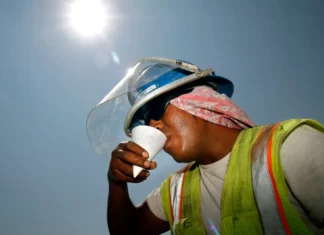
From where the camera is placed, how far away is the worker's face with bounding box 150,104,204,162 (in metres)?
2.09

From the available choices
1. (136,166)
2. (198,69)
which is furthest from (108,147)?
(198,69)

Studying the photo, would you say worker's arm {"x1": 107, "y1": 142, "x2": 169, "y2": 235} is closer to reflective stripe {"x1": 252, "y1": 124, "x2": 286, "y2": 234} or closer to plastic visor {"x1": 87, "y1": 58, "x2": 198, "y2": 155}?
plastic visor {"x1": 87, "y1": 58, "x2": 198, "y2": 155}

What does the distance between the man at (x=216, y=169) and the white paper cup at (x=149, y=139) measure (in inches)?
2.5

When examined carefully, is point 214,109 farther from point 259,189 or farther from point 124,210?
point 124,210

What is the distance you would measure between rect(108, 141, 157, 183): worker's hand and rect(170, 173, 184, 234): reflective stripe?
30.2 inches

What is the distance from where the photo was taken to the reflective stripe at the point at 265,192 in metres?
1.46

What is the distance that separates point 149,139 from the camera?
180cm

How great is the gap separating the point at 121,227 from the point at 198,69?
2240 mm

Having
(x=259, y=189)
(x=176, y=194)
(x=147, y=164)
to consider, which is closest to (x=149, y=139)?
(x=147, y=164)

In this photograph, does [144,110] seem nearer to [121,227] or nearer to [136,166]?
[136,166]

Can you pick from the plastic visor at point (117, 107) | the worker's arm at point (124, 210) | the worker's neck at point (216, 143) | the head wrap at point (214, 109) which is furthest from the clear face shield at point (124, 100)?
the worker's neck at point (216, 143)

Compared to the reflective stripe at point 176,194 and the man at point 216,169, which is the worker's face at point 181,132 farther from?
the reflective stripe at point 176,194

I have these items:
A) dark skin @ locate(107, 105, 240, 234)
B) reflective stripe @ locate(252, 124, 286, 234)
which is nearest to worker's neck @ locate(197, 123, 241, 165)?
dark skin @ locate(107, 105, 240, 234)

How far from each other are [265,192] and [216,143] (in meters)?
0.76
